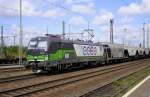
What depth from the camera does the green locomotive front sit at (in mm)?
27375

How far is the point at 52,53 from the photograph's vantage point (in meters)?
28.3

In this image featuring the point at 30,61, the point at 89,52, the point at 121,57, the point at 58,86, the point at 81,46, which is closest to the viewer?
the point at 58,86

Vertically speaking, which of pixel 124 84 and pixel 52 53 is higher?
pixel 52 53

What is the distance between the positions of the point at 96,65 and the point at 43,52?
53.1 ft

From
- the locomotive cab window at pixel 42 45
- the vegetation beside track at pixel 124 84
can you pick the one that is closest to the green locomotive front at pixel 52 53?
the locomotive cab window at pixel 42 45

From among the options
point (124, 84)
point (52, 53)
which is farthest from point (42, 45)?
point (124, 84)

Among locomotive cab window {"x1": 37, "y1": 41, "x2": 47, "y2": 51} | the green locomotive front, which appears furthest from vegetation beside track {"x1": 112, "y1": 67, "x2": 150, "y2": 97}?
locomotive cab window {"x1": 37, "y1": 41, "x2": 47, "y2": 51}

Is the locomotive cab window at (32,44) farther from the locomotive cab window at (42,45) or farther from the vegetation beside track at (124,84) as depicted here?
the vegetation beside track at (124,84)

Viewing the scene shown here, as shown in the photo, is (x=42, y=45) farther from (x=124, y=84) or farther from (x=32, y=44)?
(x=124, y=84)

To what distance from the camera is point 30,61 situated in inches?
1080

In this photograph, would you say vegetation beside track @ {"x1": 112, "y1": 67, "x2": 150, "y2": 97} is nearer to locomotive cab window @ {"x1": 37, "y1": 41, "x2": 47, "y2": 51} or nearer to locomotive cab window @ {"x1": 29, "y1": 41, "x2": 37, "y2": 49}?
locomotive cab window @ {"x1": 37, "y1": 41, "x2": 47, "y2": 51}

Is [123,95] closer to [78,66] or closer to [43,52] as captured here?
[43,52]

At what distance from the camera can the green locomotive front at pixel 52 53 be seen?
27375mm

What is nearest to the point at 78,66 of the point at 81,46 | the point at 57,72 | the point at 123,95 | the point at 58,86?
the point at 81,46
